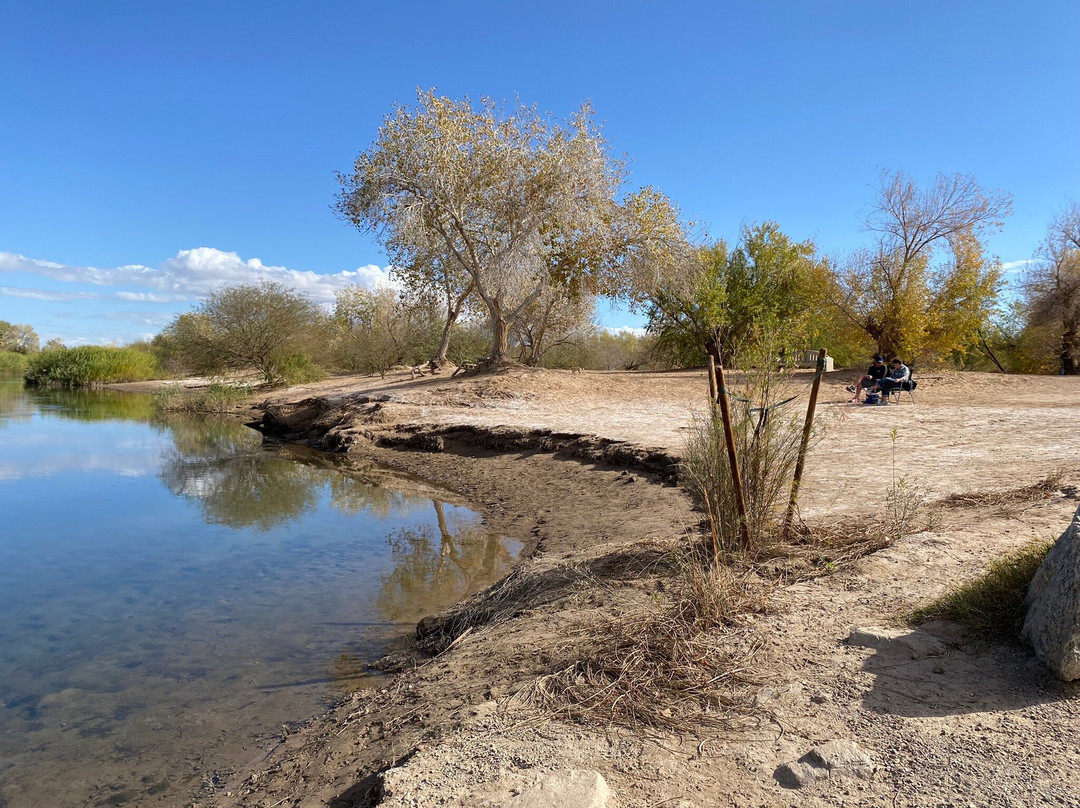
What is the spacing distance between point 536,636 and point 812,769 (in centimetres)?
211

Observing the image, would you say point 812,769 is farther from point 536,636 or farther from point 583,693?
point 536,636

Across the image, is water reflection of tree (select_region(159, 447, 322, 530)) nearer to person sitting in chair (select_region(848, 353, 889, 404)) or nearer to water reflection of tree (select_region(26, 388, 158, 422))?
person sitting in chair (select_region(848, 353, 889, 404))

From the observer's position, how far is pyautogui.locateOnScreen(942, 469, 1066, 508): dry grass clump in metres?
6.21

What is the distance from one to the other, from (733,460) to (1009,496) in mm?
3174

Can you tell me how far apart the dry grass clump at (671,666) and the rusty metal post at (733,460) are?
72 cm

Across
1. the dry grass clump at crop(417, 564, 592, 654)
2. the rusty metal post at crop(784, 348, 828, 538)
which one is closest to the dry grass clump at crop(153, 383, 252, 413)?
the dry grass clump at crop(417, 564, 592, 654)

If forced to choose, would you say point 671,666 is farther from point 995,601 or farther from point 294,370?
point 294,370

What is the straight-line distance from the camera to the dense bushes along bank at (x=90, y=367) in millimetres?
49219

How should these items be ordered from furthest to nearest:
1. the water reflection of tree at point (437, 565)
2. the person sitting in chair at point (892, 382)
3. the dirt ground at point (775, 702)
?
the person sitting in chair at point (892, 382) < the water reflection of tree at point (437, 565) < the dirt ground at point (775, 702)

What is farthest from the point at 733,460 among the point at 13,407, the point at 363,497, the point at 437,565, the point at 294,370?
the point at 13,407

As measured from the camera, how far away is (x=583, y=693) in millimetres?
3691

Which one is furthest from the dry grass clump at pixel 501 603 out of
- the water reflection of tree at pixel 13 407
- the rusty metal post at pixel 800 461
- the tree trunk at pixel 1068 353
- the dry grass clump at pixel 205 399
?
the tree trunk at pixel 1068 353

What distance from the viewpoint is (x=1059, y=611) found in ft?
11.2

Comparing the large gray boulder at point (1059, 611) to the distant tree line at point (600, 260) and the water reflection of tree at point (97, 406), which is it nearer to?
the distant tree line at point (600, 260)
